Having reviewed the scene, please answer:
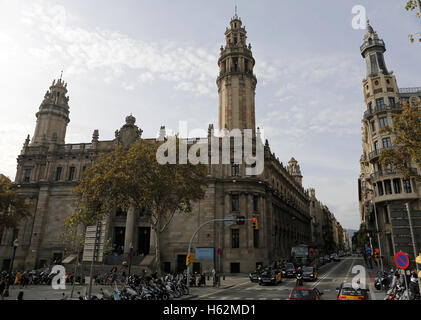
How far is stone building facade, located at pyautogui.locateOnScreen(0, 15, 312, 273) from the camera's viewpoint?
4003cm

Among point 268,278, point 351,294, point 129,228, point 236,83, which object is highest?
point 236,83

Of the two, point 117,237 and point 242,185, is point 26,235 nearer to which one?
point 117,237

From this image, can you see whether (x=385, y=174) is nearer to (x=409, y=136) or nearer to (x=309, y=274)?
(x=309, y=274)

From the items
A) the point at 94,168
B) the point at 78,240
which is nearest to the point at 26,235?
the point at 78,240

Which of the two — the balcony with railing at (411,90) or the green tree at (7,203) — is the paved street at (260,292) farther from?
the balcony with railing at (411,90)

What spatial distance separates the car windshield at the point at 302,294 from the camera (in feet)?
46.5

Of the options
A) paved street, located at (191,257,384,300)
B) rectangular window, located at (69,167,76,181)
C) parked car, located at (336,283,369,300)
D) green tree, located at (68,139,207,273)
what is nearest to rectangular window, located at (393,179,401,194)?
paved street, located at (191,257,384,300)

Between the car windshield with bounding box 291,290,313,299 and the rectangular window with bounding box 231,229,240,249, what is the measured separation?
2609 centimetres

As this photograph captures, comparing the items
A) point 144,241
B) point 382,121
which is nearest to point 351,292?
point 144,241

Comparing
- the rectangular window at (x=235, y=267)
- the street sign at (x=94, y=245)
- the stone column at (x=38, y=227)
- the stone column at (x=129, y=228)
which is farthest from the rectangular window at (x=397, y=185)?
the stone column at (x=38, y=227)

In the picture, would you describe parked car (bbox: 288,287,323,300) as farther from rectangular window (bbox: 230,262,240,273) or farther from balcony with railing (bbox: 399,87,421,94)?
balcony with railing (bbox: 399,87,421,94)

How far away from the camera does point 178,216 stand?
4172cm

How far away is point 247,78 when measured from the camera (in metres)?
50.7

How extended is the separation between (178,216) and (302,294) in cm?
2904
